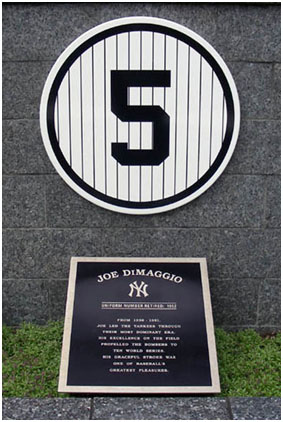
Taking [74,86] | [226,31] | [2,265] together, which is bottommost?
[2,265]

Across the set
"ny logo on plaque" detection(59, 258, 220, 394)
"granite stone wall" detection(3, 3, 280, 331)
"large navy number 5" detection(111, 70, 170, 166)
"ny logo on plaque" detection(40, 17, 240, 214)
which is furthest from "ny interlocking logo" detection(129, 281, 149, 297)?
"large navy number 5" detection(111, 70, 170, 166)

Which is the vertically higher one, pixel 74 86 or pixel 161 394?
pixel 74 86

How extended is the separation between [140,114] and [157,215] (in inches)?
27.5

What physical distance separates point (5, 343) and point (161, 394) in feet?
3.95

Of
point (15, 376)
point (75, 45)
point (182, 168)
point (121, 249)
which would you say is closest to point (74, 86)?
point (75, 45)

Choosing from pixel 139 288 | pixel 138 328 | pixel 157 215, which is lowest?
pixel 138 328

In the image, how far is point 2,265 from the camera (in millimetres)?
4230

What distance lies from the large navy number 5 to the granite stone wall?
370 mm

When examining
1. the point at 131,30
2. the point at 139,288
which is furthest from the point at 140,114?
the point at 139,288

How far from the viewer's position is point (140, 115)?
12.9 feet

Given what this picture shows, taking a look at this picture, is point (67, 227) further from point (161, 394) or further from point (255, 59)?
point (255, 59)

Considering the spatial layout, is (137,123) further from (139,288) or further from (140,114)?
(139,288)

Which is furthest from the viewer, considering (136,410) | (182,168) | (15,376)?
(182,168)

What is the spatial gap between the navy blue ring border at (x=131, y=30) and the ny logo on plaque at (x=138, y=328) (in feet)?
1.35
